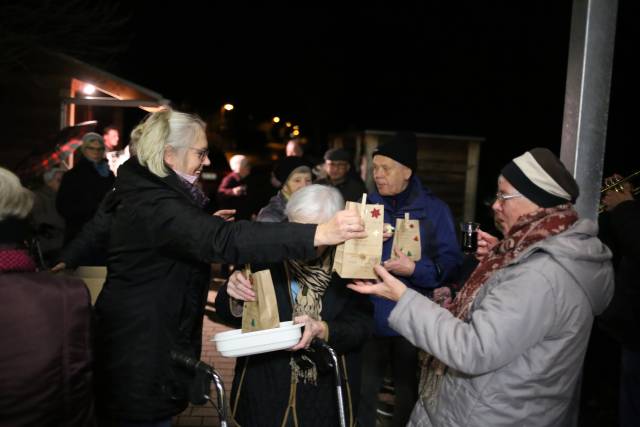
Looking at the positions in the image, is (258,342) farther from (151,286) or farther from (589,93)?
(589,93)

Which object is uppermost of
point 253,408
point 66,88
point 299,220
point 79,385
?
point 66,88

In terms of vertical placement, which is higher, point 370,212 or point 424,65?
point 424,65

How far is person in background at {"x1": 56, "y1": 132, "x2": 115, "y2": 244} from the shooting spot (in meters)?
6.52

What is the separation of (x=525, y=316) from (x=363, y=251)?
0.71 m

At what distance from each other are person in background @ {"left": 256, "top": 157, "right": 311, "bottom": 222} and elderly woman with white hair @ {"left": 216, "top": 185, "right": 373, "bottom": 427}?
84.9 inches

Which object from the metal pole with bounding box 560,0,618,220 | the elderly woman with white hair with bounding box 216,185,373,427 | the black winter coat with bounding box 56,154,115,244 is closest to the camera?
the elderly woman with white hair with bounding box 216,185,373,427

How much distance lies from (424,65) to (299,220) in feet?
58.6

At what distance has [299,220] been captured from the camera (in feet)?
8.73

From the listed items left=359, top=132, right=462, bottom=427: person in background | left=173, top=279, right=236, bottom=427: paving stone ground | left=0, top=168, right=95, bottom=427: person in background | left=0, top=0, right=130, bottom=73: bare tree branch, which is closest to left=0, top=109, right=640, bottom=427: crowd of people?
left=0, top=168, right=95, bottom=427: person in background

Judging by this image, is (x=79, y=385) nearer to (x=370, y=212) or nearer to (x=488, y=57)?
(x=370, y=212)

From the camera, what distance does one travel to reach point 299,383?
267cm

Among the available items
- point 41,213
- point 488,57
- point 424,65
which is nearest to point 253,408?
point 41,213

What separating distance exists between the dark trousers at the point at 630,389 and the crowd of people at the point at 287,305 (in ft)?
1.00

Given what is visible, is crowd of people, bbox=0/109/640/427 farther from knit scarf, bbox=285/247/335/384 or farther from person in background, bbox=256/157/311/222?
person in background, bbox=256/157/311/222
